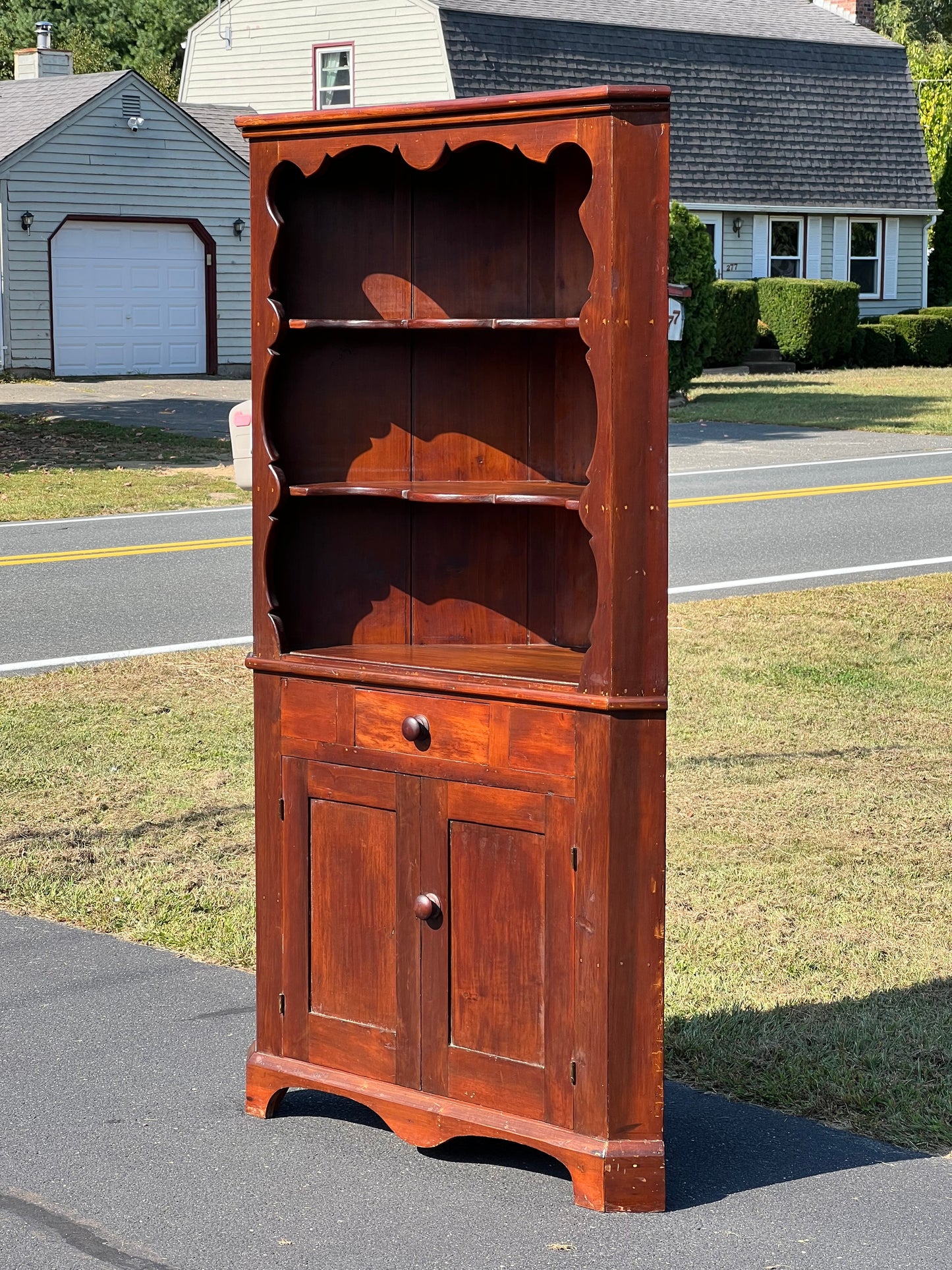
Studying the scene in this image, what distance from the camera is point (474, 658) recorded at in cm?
421

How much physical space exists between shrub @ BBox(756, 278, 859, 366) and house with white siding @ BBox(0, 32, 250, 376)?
10088mm

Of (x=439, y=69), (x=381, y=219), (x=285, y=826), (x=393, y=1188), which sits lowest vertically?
(x=393, y=1188)

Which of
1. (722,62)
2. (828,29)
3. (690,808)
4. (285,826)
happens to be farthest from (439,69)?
(285,826)

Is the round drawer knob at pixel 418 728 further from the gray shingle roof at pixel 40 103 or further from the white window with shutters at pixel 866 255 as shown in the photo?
the white window with shutters at pixel 866 255

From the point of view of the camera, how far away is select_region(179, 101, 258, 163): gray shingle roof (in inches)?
1309

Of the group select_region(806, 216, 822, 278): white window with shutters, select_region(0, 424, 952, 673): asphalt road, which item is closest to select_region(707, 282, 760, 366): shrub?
select_region(806, 216, 822, 278): white window with shutters

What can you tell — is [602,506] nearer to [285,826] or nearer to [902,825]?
[285,826]

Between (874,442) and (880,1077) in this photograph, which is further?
(874,442)

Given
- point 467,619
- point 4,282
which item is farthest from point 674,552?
point 4,282

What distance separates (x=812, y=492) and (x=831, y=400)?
10.4 m

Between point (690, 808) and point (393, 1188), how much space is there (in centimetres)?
303

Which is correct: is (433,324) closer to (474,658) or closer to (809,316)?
(474,658)

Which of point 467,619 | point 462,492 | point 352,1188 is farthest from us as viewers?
point 467,619

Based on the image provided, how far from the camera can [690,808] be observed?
6641 mm
